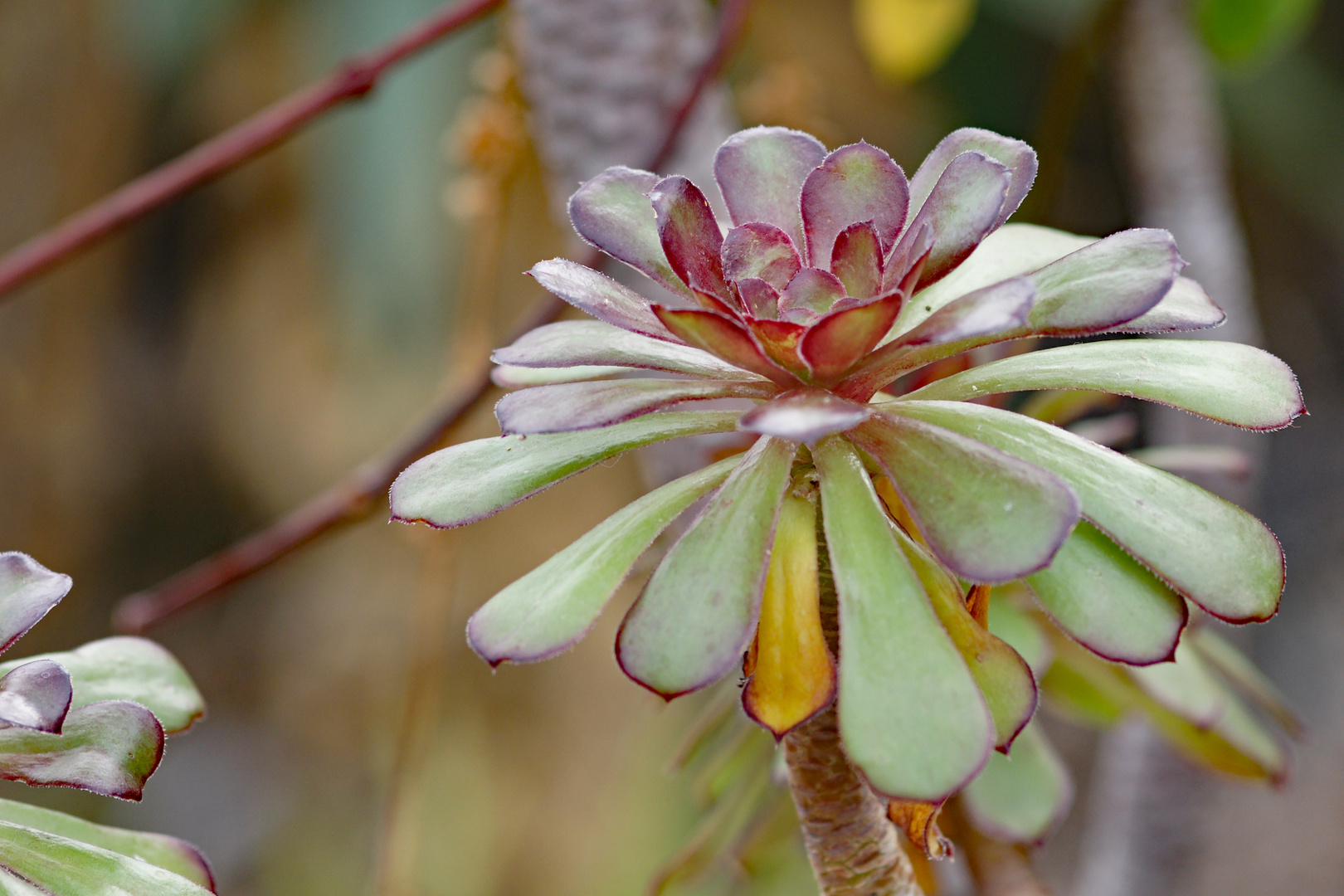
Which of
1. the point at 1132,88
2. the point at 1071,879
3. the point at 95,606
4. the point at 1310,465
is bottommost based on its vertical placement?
the point at 1071,879

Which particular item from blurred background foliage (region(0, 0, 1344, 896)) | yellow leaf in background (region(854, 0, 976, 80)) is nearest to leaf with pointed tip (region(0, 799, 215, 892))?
yellow leaf in background (region(854, 0, 976, 80))

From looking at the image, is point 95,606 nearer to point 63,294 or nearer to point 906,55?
point 63,294

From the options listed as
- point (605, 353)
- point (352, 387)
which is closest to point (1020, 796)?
point (605, 353)

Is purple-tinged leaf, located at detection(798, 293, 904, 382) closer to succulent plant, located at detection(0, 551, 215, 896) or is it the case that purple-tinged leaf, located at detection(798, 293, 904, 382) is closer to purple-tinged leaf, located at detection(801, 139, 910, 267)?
purple-tinged leaf, located at detection(801, 139, 910, 267)

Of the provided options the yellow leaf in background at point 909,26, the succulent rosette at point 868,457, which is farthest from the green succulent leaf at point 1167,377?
the yellow leaf in background at point 909,26

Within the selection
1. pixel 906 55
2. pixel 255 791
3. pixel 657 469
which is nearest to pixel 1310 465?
pixel 906 55
